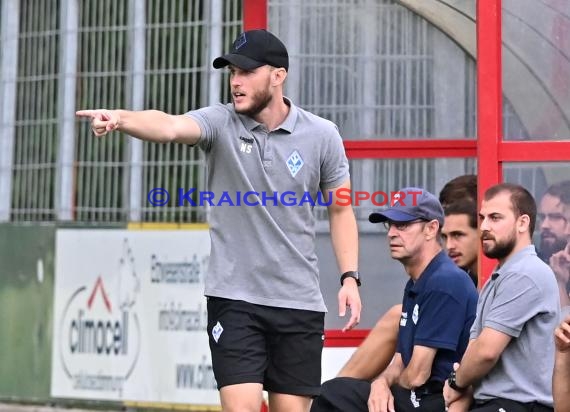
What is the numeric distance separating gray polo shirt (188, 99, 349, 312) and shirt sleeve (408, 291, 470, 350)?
1.95 ft

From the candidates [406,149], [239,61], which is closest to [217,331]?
[239,61]

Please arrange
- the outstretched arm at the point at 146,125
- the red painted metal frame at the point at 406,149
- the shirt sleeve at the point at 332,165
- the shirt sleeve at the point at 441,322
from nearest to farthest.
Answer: the outstretched arm at the point at 146,125, the shirt sleeve at the point at 332,165, the shirt sleeve at the point at 441,322, the red painted metal frame at the point at 406,149

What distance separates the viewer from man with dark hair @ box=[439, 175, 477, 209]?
6.86 m

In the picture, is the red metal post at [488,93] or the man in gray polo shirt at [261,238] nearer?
the man in gray polo shirt at [261,238]

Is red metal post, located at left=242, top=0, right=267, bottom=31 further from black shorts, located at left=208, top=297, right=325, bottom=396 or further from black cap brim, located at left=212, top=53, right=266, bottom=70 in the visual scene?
black shorts, located at left=208, top=297, right=325, bottom=396

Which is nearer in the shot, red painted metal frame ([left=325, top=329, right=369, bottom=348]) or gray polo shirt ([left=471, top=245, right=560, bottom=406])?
gray polo shirt ([left=471, top=245, right=560, bottom=406])

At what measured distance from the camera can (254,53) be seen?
5781mm

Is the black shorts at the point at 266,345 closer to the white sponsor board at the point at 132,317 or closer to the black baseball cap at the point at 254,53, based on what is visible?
the black baseball cap at the point at 254,53

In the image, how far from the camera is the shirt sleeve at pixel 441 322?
6141mm

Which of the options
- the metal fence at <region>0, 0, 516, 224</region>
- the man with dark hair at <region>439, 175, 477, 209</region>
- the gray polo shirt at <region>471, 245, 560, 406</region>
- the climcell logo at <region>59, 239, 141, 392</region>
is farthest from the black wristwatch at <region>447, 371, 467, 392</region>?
the climcell logo at <region>59, 239, 141, 392</region>

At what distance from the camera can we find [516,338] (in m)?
5.68

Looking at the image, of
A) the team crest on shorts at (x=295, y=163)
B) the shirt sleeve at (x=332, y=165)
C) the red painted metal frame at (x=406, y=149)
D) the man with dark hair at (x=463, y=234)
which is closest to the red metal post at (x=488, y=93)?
the man with dark hair at (x=463, y=234)

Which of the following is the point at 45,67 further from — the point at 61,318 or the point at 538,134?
the point at 538,134

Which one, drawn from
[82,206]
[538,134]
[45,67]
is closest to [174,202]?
[82,206]
